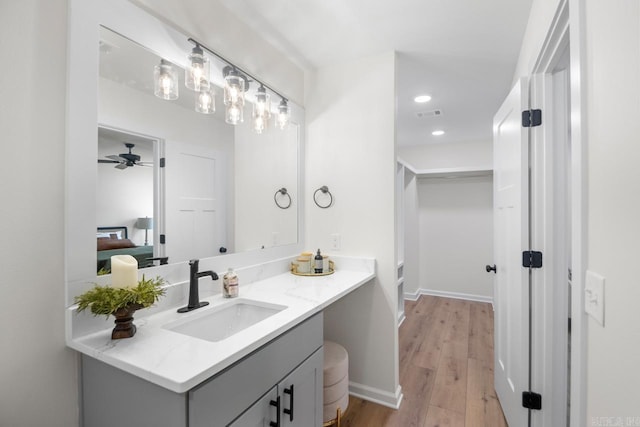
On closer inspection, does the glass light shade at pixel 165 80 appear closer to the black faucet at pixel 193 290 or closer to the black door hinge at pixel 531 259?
the black faucet at pixel 193 290

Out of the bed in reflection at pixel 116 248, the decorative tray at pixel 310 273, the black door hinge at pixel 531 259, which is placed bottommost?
the decorative tray at pixel 310 273

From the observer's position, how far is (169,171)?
4.61 ft

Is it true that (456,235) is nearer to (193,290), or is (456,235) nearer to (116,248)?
(193,290)

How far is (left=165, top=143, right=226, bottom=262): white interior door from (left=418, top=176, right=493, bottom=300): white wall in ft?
12.5

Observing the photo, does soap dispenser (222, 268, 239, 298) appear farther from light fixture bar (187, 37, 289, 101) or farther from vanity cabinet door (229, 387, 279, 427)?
light fixture bar (187, 37, 289, 101)

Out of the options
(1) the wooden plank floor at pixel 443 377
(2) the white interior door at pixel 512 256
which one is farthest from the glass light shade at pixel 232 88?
(1) the wooden plank floor at pixel 443 377

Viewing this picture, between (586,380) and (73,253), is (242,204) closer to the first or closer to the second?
(73,253)

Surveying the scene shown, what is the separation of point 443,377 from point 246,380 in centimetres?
199

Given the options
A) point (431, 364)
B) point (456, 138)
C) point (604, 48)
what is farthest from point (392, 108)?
point (456, 138)

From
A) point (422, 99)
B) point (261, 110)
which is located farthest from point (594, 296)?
point (422, 99)

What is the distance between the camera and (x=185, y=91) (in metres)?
1.46

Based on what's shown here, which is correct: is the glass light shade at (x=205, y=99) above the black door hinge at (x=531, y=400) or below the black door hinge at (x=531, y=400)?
above

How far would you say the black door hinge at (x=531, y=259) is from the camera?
4.84 ft

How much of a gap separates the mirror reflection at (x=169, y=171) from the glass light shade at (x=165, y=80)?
0.04 ft
